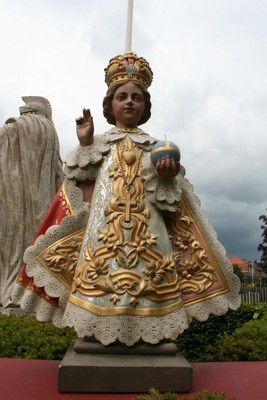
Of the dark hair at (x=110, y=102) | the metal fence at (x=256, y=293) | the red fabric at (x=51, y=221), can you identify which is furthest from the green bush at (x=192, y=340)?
the metal fence at (x=256, y=293)

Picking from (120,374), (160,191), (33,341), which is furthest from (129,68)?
(33,341)

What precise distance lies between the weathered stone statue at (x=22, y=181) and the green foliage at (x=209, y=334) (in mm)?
2850

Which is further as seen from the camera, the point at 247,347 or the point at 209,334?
the point at 209,334

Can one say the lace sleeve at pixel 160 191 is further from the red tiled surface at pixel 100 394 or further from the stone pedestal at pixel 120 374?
the red tiled surface at pixel 100 394

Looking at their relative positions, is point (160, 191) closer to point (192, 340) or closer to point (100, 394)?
point (100, 394)

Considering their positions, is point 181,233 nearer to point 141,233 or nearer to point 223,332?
point 141,233

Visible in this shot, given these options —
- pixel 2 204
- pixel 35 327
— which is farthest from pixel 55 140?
pixel 35 327

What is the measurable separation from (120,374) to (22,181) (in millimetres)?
5207

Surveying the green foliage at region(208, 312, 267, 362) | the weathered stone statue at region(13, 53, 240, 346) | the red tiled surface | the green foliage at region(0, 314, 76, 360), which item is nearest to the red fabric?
the weathered stone statue at region(13, 53, 240, 346)

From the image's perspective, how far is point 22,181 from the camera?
744 centimetres

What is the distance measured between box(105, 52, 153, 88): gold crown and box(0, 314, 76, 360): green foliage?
2.66m

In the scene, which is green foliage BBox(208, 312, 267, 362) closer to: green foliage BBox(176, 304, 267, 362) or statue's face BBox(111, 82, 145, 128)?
green foliage BBox(176, 304, 267, 362)

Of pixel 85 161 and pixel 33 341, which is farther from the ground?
pixel 85 161

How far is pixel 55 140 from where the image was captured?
7.71m
